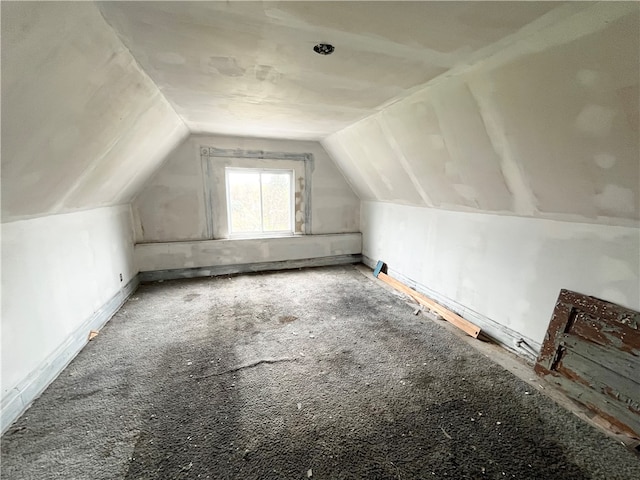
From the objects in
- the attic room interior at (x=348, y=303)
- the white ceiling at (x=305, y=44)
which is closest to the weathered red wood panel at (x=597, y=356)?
the attic room interior at (x=348, y=303)

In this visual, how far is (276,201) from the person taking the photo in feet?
15.7

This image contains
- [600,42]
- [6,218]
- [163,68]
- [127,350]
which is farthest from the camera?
[127,350]

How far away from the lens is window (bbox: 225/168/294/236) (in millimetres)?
4516

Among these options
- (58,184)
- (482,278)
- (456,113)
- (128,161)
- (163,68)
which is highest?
(163,68)

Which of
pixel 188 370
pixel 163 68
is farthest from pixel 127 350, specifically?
pixel 163 68

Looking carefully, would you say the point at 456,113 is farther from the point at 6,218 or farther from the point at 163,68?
the point at 6,218

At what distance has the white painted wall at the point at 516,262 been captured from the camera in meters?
1.81

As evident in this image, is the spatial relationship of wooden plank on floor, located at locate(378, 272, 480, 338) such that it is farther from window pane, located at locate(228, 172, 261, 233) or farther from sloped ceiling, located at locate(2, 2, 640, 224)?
window pane, located at locate(228, 172, 261, 233)

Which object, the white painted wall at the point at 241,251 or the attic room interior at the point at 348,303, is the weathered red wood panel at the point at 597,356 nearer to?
the attic room interior at the point at 348,303

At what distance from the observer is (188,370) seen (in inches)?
85.0

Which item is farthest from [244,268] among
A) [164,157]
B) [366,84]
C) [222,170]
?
[366,84]

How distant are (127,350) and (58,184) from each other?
146cm

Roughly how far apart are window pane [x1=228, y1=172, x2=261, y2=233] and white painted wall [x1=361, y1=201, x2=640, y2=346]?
2427mm

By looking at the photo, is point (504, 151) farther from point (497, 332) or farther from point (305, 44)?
point (497, 332)
